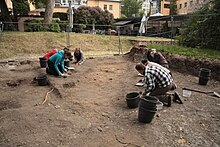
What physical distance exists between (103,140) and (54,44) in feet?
40.9

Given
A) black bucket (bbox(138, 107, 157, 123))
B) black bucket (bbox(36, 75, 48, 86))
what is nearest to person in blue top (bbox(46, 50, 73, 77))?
black bucket (bbox(36, 75, 48, 86))

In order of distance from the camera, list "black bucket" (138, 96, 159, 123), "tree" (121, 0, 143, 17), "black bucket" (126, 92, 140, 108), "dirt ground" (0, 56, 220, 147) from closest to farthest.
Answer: "dirt ground" (0, 56, 220, 147)
"black bucket" (138, 96, 159, 123)
"black bucket" (126, 92, 140, 108)
"tree" (121, 0, 143, 17)

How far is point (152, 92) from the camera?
5066mm

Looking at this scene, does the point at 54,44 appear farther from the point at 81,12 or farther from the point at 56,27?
the point at 81,12

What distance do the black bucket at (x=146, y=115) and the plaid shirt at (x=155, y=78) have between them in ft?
2.67

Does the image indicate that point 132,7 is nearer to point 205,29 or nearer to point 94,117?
point 205,29

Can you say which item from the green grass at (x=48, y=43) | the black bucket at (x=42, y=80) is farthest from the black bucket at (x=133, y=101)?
the green grass at (x=48, y=43)

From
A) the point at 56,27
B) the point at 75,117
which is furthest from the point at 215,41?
the point at 56,27

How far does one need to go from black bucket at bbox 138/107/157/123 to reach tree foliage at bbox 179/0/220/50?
25.1 feet

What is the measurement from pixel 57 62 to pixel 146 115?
179 inches

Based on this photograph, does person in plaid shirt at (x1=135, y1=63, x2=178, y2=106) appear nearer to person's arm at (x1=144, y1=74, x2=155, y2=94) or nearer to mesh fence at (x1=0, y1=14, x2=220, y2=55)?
person's arm at (x1=144, y1=74, x2=155, y2=94)

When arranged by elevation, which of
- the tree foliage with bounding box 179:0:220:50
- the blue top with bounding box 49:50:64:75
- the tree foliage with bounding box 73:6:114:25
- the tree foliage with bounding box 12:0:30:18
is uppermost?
the tree foliage with bounding box 12:0:30:18

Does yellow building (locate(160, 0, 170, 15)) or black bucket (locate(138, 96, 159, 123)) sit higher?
yellow building (locate(160, 0, 170, 15))

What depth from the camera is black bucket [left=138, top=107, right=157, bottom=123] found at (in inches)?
162
